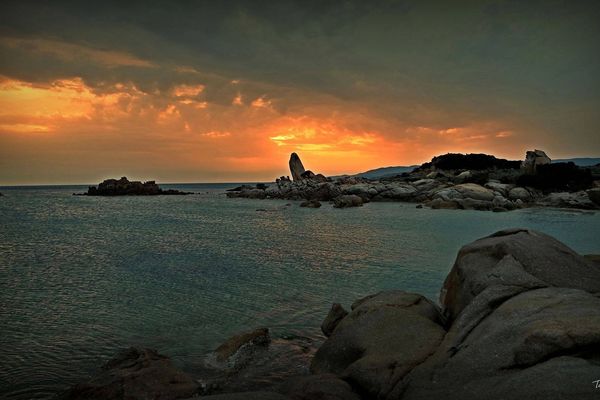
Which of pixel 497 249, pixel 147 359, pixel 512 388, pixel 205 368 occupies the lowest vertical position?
pixel 205 368

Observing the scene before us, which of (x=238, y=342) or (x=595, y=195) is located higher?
(x=595, y=195)

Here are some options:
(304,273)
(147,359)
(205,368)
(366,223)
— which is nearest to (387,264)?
(304,273)

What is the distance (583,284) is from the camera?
25.7 ft

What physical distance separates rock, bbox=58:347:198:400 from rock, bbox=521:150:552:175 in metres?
78.1

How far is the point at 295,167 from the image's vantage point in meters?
112

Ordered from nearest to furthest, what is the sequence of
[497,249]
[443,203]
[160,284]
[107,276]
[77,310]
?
[497,249] → [77,310] → [160,284] → [107,276] → [443,203]

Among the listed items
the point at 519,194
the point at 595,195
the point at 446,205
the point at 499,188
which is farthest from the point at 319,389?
the point at 499,188

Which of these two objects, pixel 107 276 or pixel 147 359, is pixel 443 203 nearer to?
pixel 107 276

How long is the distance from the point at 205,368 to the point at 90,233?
28225mm

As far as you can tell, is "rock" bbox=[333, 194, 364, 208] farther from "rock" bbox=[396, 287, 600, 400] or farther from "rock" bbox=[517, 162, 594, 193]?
"rock" bbox=[396, 287, 600, 400]

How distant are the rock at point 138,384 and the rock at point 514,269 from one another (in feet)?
18.8

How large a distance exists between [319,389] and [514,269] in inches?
183

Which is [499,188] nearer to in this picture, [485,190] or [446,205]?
[485,190]

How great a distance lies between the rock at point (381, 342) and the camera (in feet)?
21.0
